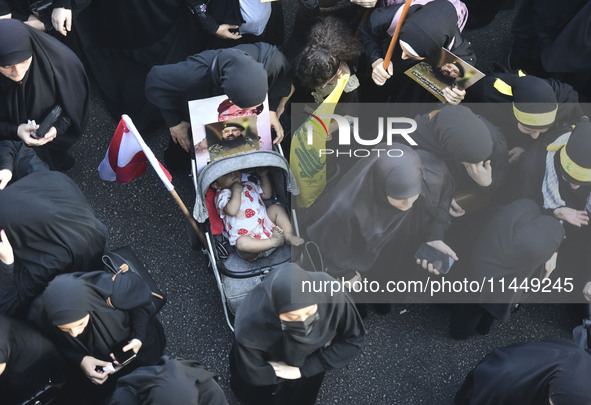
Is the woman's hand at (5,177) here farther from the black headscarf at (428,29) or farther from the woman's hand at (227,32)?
the black headscarf at (428,29)

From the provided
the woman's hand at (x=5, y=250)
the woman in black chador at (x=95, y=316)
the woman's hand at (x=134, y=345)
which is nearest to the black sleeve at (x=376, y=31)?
the woman in black chador at (x=95, y=316)

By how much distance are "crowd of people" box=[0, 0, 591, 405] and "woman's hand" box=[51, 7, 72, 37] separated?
2 cm

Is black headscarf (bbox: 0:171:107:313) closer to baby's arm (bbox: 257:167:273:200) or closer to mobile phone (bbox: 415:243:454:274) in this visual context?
baby's arm (bbox: 257:167:273:200)

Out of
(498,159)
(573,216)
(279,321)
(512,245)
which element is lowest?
(279,321)

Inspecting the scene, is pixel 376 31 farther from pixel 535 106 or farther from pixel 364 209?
pixel 364 209

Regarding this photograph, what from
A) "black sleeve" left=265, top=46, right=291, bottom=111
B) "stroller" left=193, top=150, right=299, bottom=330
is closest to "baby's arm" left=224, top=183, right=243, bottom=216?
"stroller" left=193, top=150, right=299, bottom=330

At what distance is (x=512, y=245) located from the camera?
11.2 feet

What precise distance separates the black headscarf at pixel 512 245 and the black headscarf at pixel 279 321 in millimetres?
905

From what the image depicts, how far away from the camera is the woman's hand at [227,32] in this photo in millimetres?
4281

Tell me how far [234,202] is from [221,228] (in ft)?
0.66

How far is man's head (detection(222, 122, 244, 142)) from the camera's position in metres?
3.76

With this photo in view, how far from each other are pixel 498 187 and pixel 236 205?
65.0 inches


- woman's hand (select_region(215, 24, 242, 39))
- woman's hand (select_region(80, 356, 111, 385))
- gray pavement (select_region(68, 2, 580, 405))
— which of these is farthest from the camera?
woman's hand (select_region(215, 24, 242, 39))

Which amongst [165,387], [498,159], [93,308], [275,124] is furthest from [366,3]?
[165,387]
